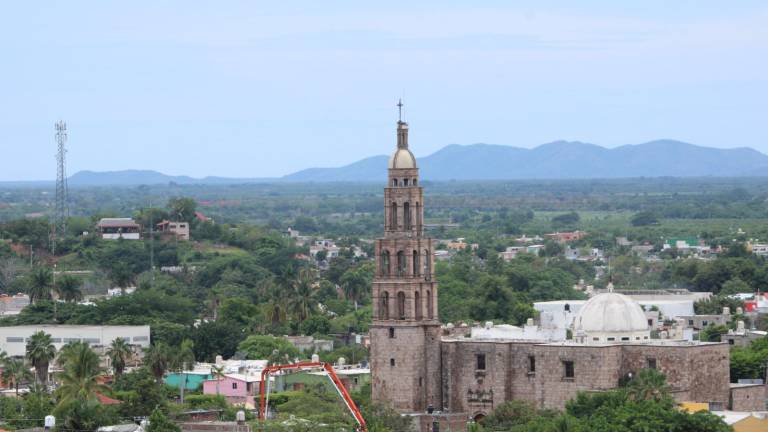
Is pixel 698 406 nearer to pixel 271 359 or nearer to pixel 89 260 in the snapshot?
pixel 271 359

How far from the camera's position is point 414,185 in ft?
275

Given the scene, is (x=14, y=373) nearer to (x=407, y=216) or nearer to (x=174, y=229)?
(x=407, y=216)

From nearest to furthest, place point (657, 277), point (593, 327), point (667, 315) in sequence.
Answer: point (593, 327), point (667, 315), point (657, 277)

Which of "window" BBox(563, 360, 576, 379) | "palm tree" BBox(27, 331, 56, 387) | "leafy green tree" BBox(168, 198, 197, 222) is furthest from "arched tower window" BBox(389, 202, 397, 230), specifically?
"leafy green tree" BBox(168, 198, 197, 222)

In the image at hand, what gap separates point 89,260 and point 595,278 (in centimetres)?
3983

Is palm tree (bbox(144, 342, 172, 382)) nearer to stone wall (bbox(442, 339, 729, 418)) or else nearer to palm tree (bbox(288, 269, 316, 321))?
stone wall (bbox(442, 339, 729, 418))

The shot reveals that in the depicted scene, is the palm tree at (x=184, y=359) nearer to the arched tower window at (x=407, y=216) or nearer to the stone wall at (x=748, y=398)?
the arched tower window at (x=407, y=216)

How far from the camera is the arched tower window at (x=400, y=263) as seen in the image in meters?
84.0

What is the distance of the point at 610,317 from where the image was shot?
81.4m

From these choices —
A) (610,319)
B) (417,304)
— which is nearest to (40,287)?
(417,304)

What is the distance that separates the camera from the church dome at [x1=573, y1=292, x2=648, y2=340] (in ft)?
267

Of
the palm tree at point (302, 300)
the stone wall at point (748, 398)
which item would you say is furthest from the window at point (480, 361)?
the palm tree at point (302, 300)

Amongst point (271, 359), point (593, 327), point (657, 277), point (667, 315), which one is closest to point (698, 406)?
point (593, 327)

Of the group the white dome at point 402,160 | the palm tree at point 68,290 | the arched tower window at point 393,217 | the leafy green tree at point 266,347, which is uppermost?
the white dome at point 402,160
